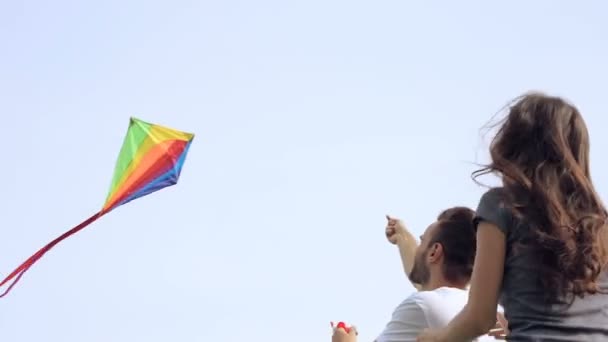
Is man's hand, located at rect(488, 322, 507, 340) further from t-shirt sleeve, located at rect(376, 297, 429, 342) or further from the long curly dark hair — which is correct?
the long curly dark hair

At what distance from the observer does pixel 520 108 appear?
436cm

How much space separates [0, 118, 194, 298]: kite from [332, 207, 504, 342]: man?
5.80 metres

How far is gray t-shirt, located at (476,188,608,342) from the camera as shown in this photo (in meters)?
4.13

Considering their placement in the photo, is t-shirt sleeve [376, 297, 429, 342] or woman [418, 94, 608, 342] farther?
t-shirt sleeve [376, 297, 429, 342]

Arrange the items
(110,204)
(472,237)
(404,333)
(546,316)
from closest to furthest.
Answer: (546,316), (404,333), (472,237), (110,204)

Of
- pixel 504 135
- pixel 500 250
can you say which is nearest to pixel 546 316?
pixel 500 250

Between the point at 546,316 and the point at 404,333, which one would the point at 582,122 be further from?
the point at 404,333

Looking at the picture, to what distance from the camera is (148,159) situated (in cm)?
1214

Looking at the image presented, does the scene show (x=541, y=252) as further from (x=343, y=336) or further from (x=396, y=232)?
(x=396, y=232)

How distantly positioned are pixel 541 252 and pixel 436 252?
1.52 meters

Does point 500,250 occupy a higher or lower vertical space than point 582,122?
lower

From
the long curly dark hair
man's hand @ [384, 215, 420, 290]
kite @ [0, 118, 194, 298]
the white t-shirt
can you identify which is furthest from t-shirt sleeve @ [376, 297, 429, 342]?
kite @ [0, 118, 194, 298]

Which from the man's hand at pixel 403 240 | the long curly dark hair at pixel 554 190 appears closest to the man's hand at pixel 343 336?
the man's hand at pixel 403 240

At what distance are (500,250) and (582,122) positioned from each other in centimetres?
56
